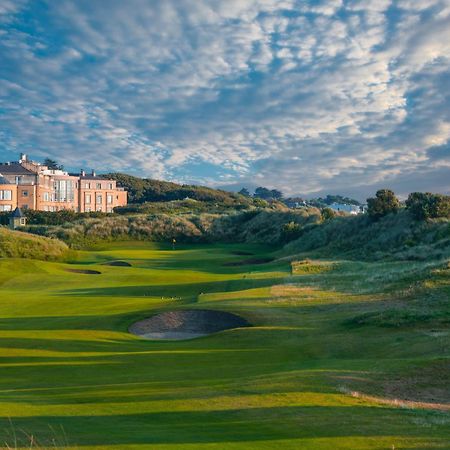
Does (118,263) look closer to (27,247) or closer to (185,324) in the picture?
(27,247)

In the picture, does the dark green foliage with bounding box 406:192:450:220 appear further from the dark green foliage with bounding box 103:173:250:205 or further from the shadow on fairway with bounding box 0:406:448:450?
the dark green foliage with bounding box 103:173:250:205

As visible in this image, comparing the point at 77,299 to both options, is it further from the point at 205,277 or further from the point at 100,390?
the point at 100,390

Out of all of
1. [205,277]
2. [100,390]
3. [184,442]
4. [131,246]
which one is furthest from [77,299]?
[131,246]

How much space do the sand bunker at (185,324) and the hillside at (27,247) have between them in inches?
1512

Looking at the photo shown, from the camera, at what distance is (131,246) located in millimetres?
83000

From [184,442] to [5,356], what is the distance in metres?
12.0

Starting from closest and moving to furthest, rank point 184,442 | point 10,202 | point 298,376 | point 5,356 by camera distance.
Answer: point 184,442
point 298,376
point 5,356
point 10,202

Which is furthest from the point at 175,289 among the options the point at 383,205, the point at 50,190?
the point at 50,190

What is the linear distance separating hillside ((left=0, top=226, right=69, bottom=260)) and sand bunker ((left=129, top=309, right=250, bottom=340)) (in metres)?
38.4

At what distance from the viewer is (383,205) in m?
70.6

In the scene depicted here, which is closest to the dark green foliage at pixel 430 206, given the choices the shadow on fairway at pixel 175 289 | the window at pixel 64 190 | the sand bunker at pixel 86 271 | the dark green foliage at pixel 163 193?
the shadow on fairway at pixel 175 289

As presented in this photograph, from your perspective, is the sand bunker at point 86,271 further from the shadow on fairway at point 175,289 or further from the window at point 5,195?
the window at point 5,195

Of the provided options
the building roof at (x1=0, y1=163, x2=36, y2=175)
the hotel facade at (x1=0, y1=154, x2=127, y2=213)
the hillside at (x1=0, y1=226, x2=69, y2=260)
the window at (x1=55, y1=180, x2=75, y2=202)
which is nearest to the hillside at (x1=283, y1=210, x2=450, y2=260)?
the hillside at (x1=0, y1=226, x2=69, y2=260)

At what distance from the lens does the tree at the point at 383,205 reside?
7069cm
